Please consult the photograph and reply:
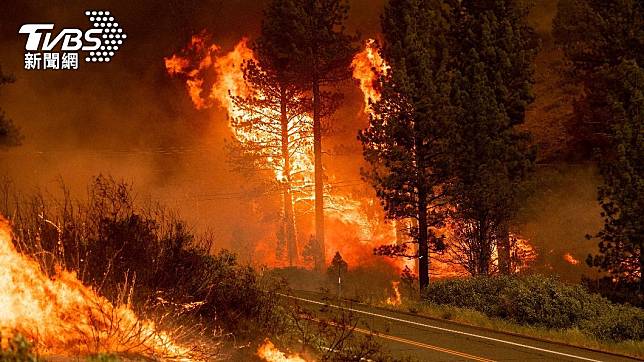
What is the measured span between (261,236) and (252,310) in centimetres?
5647

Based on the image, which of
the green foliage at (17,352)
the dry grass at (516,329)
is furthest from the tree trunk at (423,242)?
the green foliage at (17,352)

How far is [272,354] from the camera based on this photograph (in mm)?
16078

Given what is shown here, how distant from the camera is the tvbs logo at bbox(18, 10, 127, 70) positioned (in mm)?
73312

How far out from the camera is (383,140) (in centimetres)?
3569

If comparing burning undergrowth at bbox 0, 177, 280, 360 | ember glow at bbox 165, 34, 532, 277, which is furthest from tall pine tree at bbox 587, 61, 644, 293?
burning undergrowth at bbox 0, 177, 280, 360

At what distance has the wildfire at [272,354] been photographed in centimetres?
1591

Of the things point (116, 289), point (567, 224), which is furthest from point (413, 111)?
point (567, 224)

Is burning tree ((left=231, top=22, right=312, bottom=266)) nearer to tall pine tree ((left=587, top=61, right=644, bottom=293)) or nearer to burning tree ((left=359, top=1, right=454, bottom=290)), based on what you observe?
burning tree ((left=359, top=1, right=454, bottom=290))

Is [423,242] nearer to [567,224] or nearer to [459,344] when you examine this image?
[459,344]

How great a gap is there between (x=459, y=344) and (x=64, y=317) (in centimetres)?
1301

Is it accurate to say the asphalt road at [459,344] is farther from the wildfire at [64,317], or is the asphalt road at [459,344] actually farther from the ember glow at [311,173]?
the ember glow at [311,173]

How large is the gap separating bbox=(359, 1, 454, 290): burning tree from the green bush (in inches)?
207

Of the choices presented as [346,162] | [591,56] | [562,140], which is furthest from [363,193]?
[591,56]

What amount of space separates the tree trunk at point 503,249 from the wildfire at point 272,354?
23546mm
